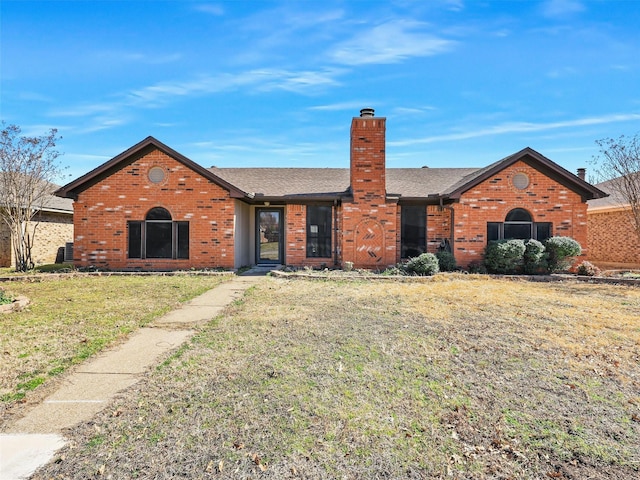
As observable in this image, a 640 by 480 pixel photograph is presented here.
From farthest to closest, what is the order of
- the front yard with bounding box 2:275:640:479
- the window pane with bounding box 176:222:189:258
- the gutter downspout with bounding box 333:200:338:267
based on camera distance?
1. the gutter downspout with bounding box 333:200:338:267
2. the window pane with bounding box 176:222:189:258
3. the front yard with bounding box 2:275:640:479

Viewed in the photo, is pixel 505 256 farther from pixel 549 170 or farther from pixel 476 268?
pixel 549 170

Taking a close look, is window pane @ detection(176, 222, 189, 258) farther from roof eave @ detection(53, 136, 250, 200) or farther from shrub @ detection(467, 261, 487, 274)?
shrub @ detection(467, 261, 487, 274)

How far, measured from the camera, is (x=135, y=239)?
46.3 ft

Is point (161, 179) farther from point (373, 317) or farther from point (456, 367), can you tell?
point (456, 367)

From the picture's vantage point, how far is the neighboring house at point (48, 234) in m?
15.9

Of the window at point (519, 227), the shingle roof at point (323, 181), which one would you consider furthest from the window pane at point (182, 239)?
the window at point (519, 227)

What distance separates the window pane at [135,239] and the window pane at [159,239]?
0.29m

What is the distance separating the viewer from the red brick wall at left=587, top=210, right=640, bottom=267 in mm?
17609

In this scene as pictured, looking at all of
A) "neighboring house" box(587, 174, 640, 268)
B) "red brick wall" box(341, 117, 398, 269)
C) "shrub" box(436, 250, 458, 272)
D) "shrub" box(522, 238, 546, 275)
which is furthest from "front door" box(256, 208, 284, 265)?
"neighboring house" box(587, 174, 640, 268)

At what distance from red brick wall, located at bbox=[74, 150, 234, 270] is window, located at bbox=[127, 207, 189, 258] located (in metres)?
0.21

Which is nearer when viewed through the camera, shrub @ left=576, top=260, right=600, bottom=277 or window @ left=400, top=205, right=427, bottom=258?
shrub @ left=576, top=260, right=600, bottom=277

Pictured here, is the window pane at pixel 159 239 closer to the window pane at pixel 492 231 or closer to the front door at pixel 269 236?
the front door at pixel 269 236

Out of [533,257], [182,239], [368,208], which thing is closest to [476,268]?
[533,257]

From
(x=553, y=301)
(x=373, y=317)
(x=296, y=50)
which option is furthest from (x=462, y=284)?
(x=296, y=50)
